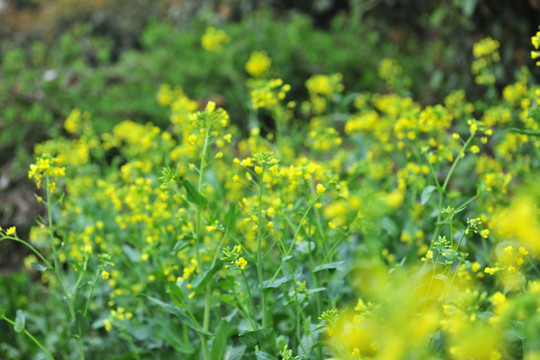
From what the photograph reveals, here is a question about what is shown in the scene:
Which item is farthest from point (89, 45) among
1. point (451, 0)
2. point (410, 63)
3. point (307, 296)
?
point (307, 296)

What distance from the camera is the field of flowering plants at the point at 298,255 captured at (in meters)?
1.51

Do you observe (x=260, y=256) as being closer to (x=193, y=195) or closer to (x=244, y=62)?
(x=193, y=195)

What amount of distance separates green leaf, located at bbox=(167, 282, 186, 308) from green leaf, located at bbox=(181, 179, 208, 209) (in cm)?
28

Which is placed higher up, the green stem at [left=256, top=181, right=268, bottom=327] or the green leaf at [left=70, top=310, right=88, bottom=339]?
the green stem at [left=256, top=181, right=268, bottom=327]

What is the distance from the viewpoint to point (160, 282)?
2.38 m

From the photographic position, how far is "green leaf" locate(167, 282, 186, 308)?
5.89ft

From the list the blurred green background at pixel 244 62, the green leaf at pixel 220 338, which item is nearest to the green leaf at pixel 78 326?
the green leaf at pixel 220 338

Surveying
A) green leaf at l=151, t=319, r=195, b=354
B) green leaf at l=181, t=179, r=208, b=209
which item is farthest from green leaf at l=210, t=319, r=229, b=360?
green leaf at l=181, t=179, r=208, b=209

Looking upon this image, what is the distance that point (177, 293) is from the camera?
6.02 ft

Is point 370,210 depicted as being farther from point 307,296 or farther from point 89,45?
point 89,45

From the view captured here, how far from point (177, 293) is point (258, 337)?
31cm

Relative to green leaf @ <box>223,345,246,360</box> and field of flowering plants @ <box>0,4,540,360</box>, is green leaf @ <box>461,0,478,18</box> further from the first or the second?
green leaf @ <box>223,345,246,360</box>

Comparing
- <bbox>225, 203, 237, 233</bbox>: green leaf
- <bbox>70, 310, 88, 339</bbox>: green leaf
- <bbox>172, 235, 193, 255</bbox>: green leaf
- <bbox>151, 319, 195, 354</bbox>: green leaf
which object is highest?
<bbox>225, 203, 237, 233</bbox>: green leaf

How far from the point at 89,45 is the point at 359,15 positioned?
4002mm
